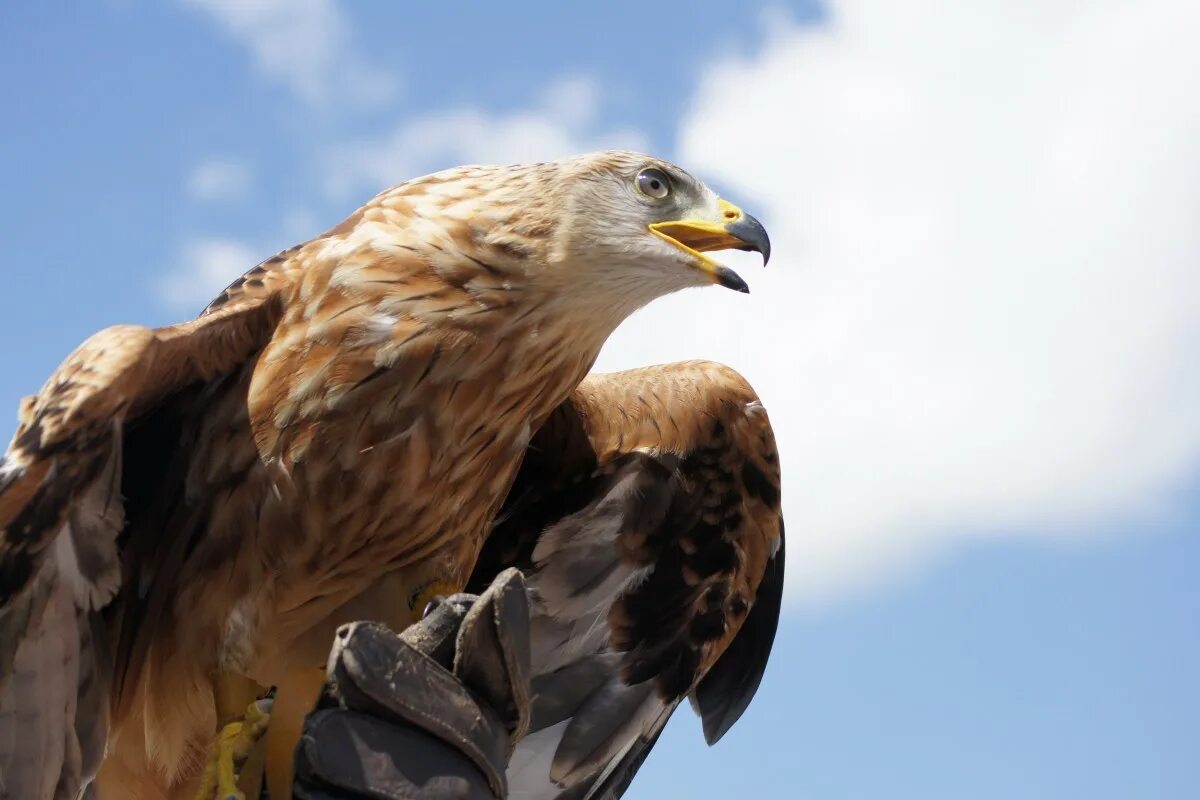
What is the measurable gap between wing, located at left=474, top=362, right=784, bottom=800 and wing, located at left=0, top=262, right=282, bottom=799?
156cm

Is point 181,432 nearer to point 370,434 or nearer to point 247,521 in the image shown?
point 247,521

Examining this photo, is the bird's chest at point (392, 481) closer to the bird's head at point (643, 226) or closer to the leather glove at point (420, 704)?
the bird's head at point (643, 226)

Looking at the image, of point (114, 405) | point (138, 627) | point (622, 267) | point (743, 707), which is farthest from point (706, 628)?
point (114, 405)

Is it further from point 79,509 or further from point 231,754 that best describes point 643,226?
point 231,754

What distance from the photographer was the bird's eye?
4700 mm

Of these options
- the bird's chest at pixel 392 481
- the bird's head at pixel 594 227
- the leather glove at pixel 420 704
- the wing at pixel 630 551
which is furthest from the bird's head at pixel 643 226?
the leather glove at pixel 420 704

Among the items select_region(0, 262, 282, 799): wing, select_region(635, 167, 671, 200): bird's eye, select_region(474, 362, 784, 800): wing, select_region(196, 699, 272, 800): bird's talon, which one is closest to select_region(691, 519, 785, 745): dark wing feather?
select_region(474, 362, 784, 800): wing

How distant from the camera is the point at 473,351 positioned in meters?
4.39

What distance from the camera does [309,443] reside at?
14.0ft

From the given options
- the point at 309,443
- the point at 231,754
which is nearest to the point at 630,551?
the point at 309,443

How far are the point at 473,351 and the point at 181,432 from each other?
3.20ft

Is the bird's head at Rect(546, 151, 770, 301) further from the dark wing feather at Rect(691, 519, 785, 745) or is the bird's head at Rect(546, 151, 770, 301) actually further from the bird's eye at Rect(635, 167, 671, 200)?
the dark wing feather at Rect(691, 519, 785, 745)

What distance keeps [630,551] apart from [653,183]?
1.60m

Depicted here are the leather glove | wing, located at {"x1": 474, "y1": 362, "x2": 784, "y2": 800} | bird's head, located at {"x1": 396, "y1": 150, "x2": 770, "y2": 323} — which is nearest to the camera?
the leather glove
